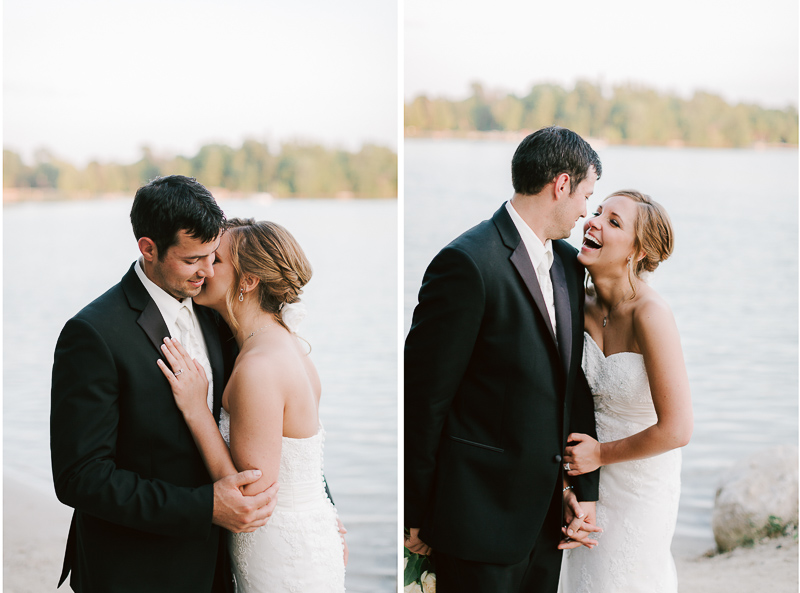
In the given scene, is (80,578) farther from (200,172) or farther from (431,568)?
(200,172)

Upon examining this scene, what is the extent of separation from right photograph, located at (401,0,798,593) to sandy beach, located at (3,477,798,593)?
0.02 metres

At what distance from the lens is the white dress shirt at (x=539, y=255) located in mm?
2227

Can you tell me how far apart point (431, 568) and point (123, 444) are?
114cm

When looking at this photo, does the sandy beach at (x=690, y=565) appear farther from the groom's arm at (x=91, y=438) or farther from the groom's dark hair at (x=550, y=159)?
the groom's arm at (x=91, y=438)

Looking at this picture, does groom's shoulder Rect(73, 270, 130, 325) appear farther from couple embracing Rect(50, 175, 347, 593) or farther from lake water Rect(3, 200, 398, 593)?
lake water Rect(3, 200, 398, 593)

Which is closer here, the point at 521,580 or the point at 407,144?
the point at 521,580

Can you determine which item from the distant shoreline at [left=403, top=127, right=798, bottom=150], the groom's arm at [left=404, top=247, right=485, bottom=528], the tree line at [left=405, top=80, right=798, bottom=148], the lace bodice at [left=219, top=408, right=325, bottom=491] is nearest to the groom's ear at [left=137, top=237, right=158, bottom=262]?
the lace bodice at [left=219, top=408, right=325, bottom=491]

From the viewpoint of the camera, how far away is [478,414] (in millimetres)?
2197

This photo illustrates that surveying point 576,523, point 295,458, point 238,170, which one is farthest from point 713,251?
point 295,458

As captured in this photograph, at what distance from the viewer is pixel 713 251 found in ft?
42.5

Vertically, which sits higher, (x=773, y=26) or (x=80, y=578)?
(x=773, y=26)

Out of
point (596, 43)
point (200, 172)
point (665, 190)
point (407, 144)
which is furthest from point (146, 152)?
point (665, 190)

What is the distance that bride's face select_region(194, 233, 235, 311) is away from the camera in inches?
81.0

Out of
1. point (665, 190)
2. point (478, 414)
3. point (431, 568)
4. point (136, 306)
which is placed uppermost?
point (665, 190)
